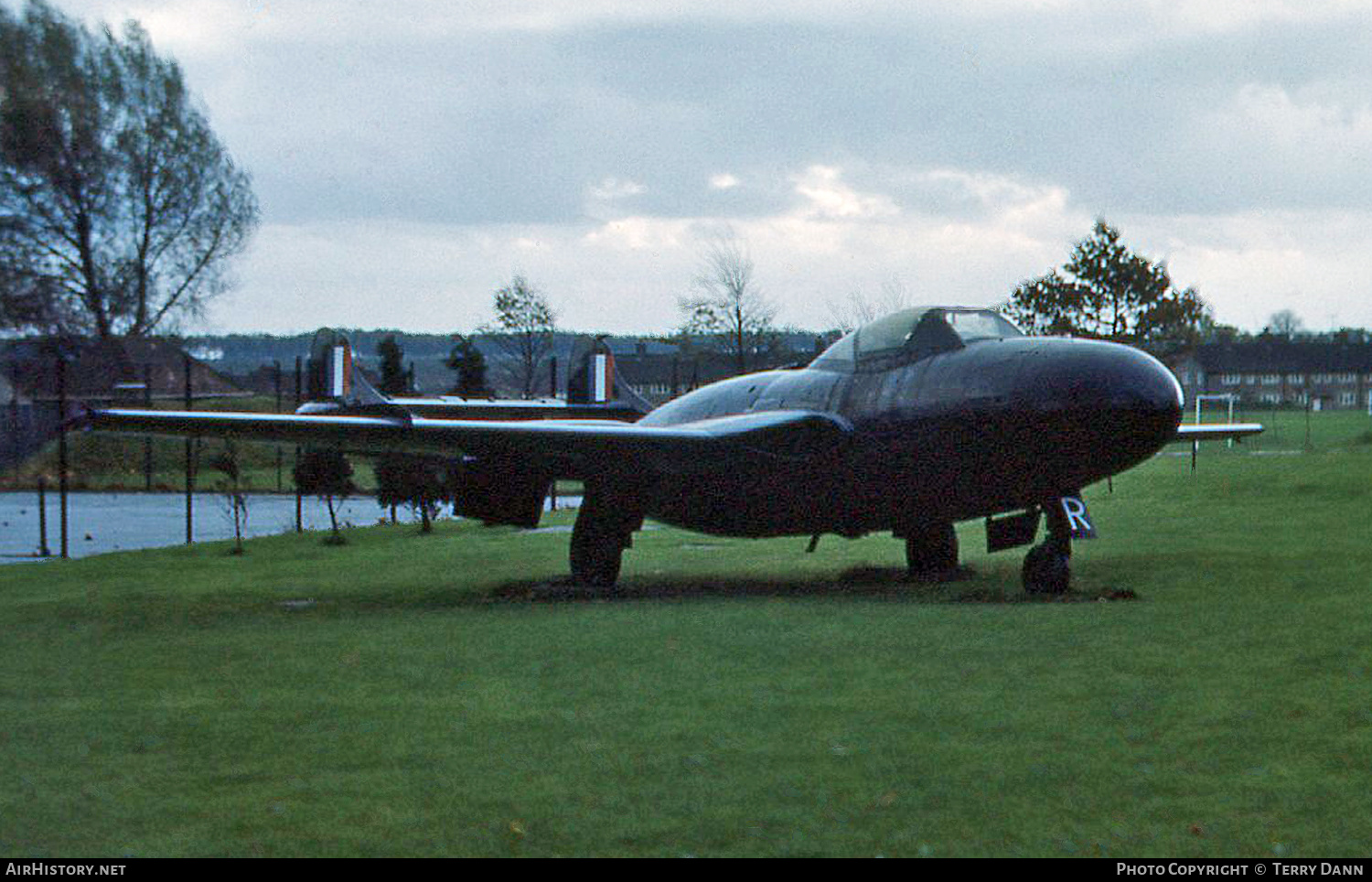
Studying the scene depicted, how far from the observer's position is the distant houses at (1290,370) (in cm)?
16862

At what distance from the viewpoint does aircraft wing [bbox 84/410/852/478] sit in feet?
47.9

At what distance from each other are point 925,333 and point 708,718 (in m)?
7.18

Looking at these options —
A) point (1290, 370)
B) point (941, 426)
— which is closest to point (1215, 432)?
point (941, 426)

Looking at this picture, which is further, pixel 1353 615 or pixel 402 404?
pixel 402 404

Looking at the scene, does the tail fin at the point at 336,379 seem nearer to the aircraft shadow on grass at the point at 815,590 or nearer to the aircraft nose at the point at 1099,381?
the aircraft shadow on grass at the point at 815,590

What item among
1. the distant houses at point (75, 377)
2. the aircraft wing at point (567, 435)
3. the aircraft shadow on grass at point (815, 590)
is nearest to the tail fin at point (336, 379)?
the aircraft shadow on grass at point (815, 590)

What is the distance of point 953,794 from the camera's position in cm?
637

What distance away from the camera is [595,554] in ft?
52.4

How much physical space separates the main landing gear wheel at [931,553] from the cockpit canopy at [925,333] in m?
2.13

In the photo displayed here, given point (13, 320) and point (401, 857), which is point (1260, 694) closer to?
point (401, 857)

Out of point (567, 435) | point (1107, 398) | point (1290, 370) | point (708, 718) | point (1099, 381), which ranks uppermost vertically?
point (1290, 370)

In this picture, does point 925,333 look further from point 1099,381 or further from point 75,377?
point 75,377

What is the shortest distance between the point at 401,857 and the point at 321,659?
5097 millimetres

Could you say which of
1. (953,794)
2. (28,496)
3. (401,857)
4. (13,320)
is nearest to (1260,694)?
(953,794)
